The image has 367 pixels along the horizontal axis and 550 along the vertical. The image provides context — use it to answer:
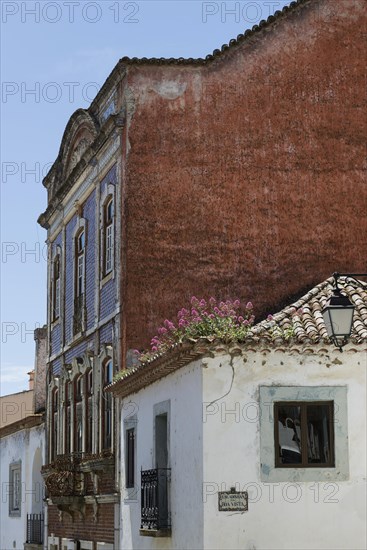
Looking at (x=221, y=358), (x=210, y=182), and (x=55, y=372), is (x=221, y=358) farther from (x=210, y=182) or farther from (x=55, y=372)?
(x=55, y=372)

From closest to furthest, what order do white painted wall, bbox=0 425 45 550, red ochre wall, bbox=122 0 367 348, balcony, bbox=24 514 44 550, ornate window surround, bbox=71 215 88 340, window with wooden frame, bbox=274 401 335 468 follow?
window with wooden frame, bbox=274 401 335 468 → red ochre wall, bbox=122 0 367 348 → ornate window surround, bbox=71 215 88 340 → balcony, bbox=24 514 44 550 → white painted wall, bbox=0 425 45 550

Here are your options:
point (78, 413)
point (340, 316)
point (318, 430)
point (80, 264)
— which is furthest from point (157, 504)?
point (80, 264)

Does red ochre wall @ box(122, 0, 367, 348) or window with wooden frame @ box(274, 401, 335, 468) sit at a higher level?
red ochre wall @ box(122, 0, 367, 348)

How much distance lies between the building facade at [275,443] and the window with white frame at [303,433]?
0.05 ft

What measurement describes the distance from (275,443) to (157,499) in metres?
3.01

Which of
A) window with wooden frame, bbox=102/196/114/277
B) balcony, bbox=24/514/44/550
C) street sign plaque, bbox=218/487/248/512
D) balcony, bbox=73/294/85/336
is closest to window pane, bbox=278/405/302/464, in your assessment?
street sign plaque, bbox=218/487/248/512

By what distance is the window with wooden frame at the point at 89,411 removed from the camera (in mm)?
26609

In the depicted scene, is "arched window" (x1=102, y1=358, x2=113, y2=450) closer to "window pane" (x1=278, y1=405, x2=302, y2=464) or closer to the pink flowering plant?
the pink flowering plant

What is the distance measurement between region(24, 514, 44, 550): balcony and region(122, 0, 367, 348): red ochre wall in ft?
35.8

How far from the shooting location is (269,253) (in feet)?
78.7

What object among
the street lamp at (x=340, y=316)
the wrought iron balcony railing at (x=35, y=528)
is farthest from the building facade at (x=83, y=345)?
the street lamp at (x=340, y=316)

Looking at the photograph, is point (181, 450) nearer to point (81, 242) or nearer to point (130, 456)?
point (130, 456)

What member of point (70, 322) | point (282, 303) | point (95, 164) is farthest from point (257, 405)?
point (70, 322)

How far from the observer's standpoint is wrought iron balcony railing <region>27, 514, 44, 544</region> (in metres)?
32.3
